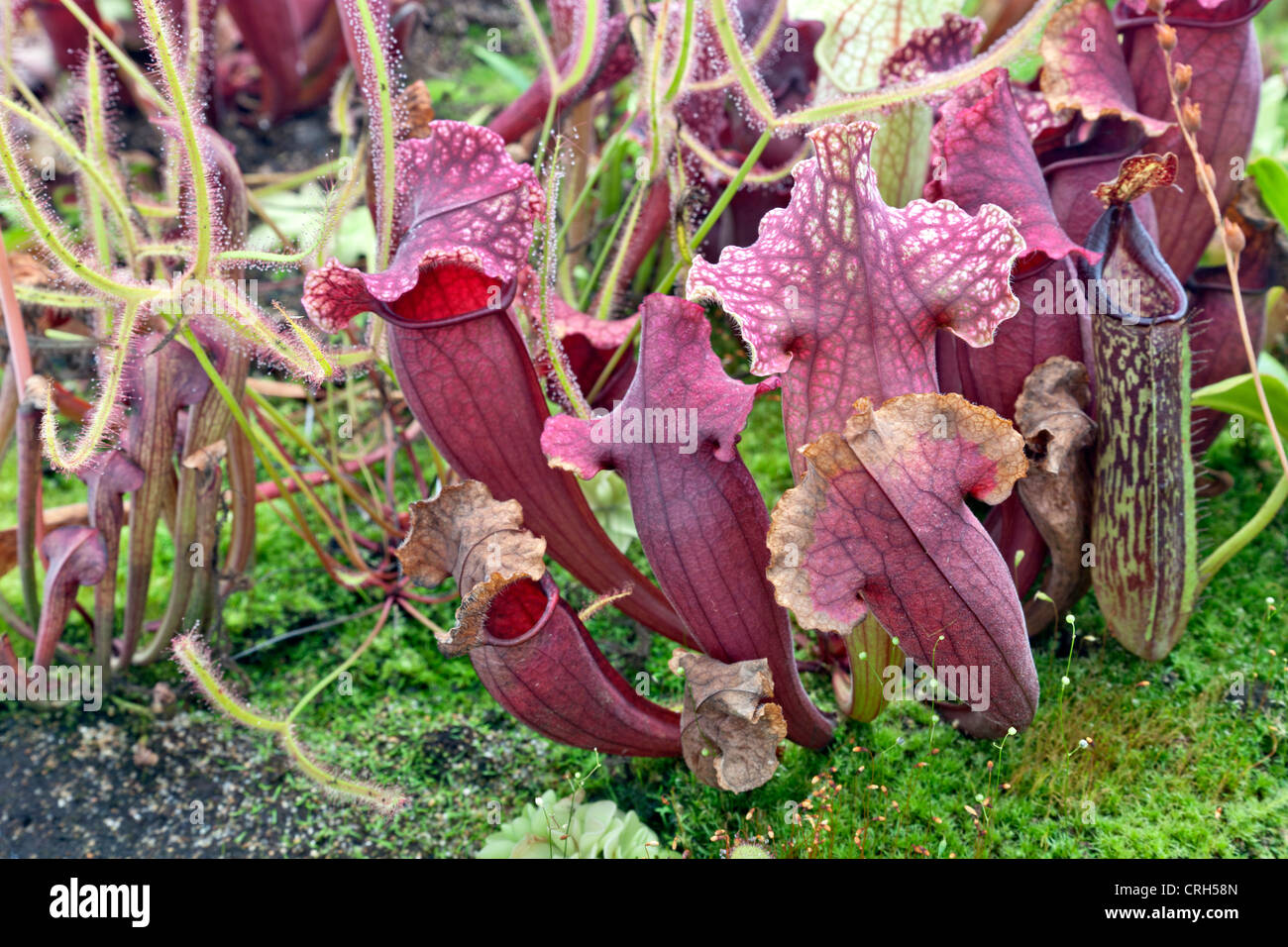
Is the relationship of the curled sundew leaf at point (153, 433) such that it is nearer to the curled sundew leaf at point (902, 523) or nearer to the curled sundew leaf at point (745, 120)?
the curled sundew leaf at point (745, 120)

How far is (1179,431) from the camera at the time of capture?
5.26 feet

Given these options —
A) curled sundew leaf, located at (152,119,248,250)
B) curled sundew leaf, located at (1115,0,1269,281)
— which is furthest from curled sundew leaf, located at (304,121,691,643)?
curled sundew leaf, located at (1115,0,1269,281)

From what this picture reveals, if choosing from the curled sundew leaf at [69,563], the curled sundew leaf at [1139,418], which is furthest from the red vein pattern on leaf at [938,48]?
the curled sundew leaf at [69,563]

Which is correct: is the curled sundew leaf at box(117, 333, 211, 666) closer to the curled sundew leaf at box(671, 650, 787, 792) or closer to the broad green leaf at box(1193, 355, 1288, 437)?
the curled sundew leaf at box(671, 650, 787, 792)

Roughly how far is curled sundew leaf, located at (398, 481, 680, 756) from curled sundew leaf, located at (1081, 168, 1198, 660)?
2.92 feet

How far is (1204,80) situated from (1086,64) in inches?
10.7

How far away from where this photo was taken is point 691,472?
4.66ft

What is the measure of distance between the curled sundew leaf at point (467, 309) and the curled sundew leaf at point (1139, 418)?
0.91 meters

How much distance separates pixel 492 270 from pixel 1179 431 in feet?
3.77

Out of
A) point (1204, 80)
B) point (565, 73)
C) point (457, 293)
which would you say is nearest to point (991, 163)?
point (1204, 80)

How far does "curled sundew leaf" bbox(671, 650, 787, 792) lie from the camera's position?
1444 mm

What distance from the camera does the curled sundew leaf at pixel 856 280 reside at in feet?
4.43
